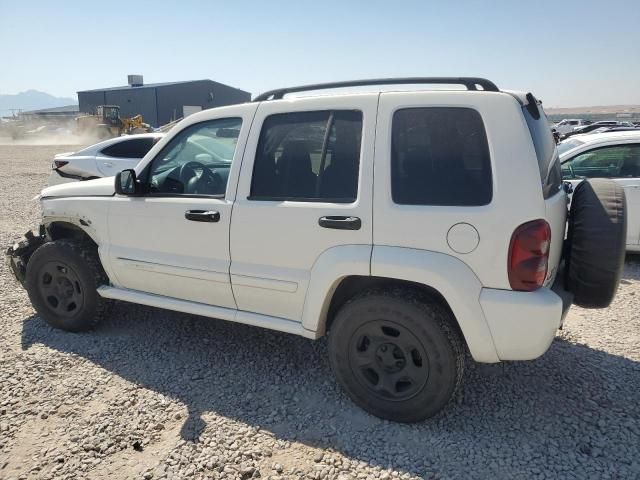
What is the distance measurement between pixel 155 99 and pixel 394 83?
4955 cm

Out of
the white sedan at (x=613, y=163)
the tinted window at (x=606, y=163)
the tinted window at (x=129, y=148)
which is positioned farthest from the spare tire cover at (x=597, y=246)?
the tinted window at (x=129, y=148)

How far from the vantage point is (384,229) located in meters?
2.64

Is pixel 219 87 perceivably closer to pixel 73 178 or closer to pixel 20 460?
pixel 73 178

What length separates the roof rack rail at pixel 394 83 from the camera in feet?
8.69

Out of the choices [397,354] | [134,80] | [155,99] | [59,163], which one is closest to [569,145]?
[397,354]

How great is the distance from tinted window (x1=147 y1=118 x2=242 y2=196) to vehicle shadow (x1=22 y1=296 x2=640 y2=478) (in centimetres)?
134

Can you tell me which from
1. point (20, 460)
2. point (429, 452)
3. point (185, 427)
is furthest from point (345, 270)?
point (20, 460)

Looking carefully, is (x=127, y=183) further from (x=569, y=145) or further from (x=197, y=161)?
(x=569, y=145)

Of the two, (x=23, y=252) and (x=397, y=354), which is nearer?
(x=397, y=354)

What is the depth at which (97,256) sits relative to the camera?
391 cm

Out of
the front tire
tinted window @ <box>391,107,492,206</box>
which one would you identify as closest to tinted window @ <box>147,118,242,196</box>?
the front tire

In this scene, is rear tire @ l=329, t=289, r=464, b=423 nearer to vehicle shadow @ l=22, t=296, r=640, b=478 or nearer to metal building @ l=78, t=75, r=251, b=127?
vehicle shadow @ l=22, t=296, r=640, b=478

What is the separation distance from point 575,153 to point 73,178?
8047mm

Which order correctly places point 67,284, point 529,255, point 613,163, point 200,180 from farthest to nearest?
point 613,163 < point 67,284 < point 200,180 < point 529,255
